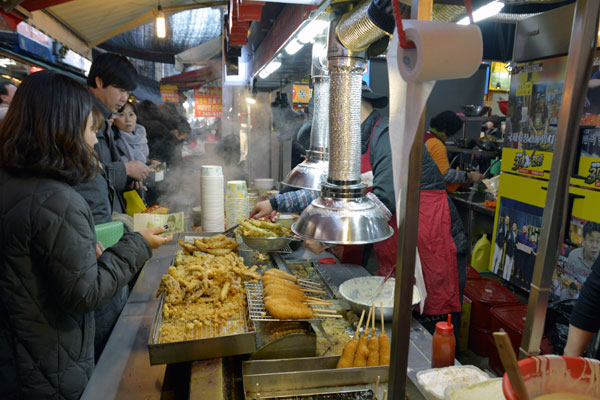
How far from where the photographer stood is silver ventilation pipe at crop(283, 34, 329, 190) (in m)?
2.34

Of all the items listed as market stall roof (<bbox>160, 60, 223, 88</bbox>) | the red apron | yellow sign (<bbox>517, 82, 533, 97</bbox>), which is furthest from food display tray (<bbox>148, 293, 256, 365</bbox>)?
market stall roof (<bbox>160, 60, 223, 88</bbox>)

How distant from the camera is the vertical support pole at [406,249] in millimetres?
895

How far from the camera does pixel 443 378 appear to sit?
140 centimetres

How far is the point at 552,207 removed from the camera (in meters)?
0.89

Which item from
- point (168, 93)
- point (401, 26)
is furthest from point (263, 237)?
point (168, 93)

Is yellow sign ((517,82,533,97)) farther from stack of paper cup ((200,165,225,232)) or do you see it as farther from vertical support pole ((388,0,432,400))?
vertical support pole ((388,0,432,400))

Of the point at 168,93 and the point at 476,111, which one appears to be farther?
the point at 168,93

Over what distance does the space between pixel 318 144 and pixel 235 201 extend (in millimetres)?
1540

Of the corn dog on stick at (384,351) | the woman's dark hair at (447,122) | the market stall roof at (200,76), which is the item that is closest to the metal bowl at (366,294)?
the corn dog on stick at (384,351)

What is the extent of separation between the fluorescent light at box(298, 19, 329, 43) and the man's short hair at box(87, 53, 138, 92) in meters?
1.62

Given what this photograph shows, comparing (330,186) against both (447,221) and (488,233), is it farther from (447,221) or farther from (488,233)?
(488,233)

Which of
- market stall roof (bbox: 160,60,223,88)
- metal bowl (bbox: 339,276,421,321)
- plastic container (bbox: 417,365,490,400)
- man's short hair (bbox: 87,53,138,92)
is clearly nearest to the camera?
plastic container (bbox: 417,365,490,400)

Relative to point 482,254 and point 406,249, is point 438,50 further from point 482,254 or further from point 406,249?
point 482,254

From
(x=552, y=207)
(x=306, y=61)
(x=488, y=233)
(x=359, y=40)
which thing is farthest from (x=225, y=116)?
(x=552, y=207)
